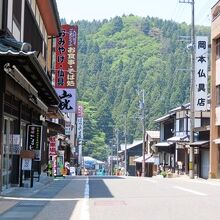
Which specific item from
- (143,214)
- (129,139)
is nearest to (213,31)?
(143,214)

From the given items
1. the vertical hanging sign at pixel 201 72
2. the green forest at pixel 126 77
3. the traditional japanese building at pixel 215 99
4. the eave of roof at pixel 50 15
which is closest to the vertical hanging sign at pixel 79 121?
the green forest at pixel 126 77

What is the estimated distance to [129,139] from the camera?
14712 cm

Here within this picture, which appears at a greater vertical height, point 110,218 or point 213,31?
point 213,31

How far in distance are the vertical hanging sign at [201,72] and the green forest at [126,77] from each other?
62.7m

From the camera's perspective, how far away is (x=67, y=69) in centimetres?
3894

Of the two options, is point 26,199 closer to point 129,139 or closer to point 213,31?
point 213,31

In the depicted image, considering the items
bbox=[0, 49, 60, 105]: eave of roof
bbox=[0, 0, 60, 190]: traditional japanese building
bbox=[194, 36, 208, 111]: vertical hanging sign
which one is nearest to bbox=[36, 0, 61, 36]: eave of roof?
bbox=[0, 0, 60, 190]: traditional japanese building

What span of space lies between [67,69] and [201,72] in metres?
12.3

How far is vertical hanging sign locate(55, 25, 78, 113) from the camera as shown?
127 ft

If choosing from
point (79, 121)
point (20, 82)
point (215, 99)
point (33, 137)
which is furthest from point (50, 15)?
point (79, 121)

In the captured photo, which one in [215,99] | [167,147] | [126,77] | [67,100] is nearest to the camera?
[67,100]

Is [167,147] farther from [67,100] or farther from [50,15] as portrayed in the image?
[50,15]

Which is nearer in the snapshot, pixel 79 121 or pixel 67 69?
pixel 67 69

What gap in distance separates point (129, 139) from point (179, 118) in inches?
3325
